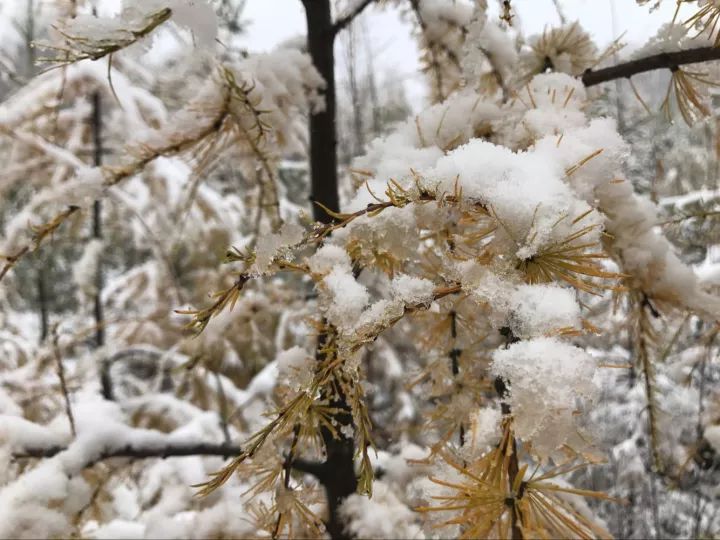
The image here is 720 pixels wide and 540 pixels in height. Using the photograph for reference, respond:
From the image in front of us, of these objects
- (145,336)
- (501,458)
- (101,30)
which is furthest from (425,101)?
(145,336)

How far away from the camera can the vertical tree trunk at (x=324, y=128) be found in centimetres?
116

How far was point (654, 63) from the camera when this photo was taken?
2.68 ft

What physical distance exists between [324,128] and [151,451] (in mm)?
842

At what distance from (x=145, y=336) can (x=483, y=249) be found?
14.8ft

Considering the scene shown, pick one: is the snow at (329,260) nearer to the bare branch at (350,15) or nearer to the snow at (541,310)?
the snow at (541,310)

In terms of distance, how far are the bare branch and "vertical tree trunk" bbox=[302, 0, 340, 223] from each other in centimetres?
1

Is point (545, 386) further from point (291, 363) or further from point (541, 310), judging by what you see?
point (291, 363)

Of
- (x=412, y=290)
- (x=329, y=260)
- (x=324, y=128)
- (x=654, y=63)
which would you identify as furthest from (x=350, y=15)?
(x=412, y=290)

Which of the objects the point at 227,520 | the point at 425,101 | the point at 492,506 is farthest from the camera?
the point at 425,101

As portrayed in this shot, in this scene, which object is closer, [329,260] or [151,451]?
[329,260]

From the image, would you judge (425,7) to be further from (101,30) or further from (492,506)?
(492,506)

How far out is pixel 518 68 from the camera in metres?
Answer: 0.98

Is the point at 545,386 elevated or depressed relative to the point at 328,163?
depressed

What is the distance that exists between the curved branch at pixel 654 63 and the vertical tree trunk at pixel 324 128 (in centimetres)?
57
